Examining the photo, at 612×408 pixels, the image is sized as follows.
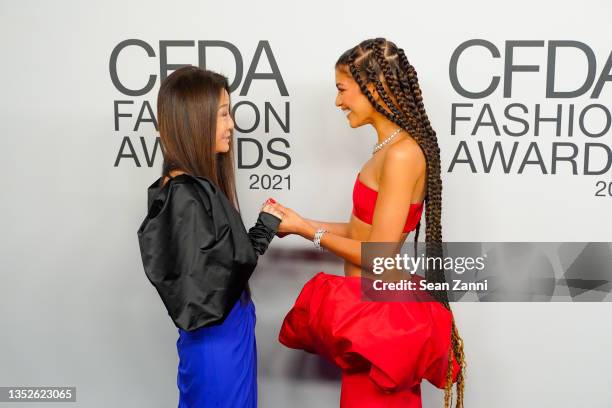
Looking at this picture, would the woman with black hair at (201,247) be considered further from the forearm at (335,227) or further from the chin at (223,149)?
the forearm at (335,227)

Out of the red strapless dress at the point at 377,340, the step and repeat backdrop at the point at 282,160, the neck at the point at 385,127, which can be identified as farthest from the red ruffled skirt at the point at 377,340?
the step and repeat backdrop at the point at 282,160

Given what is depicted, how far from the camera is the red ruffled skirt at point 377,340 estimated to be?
173 cm

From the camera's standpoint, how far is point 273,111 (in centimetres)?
247

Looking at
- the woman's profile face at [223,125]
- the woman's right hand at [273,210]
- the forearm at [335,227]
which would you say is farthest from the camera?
the forearm at [335,227]

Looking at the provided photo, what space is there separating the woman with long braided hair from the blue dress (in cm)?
26

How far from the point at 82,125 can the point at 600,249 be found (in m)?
2.41

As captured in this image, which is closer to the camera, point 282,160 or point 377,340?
point 377,340

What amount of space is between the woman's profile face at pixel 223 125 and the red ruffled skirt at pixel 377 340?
0.58 metres

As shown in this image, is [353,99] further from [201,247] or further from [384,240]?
[201,247]

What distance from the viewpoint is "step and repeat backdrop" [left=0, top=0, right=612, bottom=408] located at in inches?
95.0

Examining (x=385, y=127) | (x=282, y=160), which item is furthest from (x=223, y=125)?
(x=282, y=160)

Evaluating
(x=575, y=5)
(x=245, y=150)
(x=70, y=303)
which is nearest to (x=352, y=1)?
(x=245, y=150)

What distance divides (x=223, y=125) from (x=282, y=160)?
71cm

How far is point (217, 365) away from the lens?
175 cm
